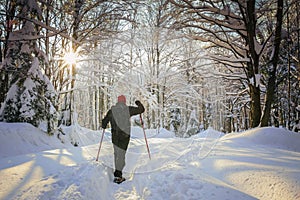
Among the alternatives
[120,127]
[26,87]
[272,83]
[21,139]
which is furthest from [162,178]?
[26,87]

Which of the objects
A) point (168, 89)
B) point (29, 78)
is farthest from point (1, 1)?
point (168, 89)

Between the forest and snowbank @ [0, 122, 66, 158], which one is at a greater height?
the forest

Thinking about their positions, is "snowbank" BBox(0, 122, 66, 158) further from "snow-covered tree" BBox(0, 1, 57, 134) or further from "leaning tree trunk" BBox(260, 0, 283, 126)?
"leaning tree trunk" BBox(260, 0, 283, 126)

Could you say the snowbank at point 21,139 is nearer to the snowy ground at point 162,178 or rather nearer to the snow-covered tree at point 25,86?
the snowy ground at point 162,178

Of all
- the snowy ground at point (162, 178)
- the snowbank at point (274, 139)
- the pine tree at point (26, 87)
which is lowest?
the snowy ground at point (162, 178)

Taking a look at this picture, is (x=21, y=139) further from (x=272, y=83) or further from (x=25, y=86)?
(x=272, y=83)

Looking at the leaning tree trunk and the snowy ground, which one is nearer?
the snowy ground

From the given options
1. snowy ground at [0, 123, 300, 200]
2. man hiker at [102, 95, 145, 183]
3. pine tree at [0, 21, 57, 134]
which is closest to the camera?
snowy ground at [0, 123, 300, 200]

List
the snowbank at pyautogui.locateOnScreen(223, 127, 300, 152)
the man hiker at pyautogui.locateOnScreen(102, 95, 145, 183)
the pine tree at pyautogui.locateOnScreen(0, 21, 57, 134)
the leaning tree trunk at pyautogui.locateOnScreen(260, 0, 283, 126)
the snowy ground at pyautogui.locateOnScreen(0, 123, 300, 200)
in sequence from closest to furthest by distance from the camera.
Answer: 1. the snowy ground at pyautogui.locateOnScreen(0, 123, 300, 200)
2. the man hiker at pyautogui.locateOnScreen(102, 95, 145, 183)
3. the snowbank at pyautogui.locateOnScreen(223, 127, 300, 152)
4. the pine tree at pyautogui.locateOnScreen(0, 21, 57, 134)
5. the leaning tree trunk at pyautogui.locateOnScreen(260, 0, 283, 126)

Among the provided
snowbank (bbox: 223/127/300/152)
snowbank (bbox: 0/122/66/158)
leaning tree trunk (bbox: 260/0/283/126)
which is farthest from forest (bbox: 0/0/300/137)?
snowbank (bbox: 223/127/300/152)

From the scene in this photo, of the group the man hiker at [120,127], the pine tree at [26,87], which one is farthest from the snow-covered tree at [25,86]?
the man hiker at [120,127]

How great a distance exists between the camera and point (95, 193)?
154 inches

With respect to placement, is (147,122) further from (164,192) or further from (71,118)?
(164,192)

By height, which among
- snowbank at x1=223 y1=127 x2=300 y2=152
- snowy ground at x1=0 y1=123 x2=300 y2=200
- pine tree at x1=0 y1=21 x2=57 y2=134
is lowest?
snowy ground at x1=0 y1=123 x2=300 y2=200
